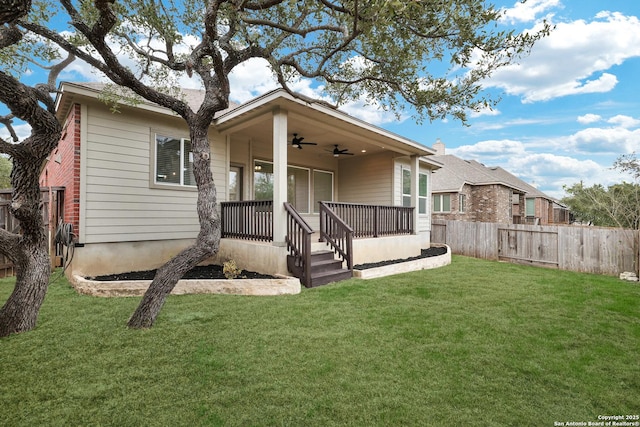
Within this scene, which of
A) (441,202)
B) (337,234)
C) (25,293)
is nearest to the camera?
(25,293)

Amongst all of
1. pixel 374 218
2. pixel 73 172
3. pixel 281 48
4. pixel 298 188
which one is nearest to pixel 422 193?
pixel 374 218

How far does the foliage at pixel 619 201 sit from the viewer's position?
9641 mm

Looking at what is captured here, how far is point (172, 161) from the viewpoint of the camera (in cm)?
697

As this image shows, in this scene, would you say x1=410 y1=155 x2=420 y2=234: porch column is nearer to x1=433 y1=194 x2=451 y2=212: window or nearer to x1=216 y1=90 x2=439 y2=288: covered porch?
x1=216 y1=90 x2=439 y2=288: covered porch

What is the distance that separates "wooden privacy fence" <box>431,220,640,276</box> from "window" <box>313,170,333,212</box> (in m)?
5.00

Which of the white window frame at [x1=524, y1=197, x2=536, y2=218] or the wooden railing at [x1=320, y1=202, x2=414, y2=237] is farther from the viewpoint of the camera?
the white window frame at [x1=524, y1=197, x2=536, y2=218]

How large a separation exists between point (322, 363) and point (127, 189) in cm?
583

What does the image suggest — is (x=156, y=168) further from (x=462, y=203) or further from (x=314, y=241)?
(x=462, y=203)

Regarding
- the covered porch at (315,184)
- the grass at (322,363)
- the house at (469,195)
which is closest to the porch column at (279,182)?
the covered porch at (315,184)

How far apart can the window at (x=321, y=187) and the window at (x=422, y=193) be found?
3.53m

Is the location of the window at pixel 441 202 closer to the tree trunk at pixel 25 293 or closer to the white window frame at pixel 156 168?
the white window frame at pixel 156 168

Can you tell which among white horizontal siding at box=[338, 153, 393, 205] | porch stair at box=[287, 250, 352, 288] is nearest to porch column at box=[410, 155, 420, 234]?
white horizontal siding at box=[338, 153, 393, 205]

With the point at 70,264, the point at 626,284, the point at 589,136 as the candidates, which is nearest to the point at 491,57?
the point at 626,284

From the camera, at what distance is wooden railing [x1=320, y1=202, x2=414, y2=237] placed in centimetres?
738
